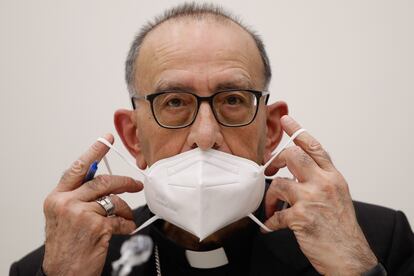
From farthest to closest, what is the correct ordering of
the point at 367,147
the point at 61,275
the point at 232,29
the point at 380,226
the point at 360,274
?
the point at 367,147 < the point at 380,226 < the point at 232,29 < the point at 61,275 < the point at 360,274

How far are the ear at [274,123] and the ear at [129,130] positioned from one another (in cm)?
61

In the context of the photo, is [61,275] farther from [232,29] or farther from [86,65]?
[86,65]

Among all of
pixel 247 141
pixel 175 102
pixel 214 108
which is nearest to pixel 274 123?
pixel 247 141

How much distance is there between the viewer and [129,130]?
1875 millimetres

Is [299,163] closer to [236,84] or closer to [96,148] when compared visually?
[236,84]

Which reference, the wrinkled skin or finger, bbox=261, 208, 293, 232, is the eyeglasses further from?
finger, bbox=261, 208, 293, 232

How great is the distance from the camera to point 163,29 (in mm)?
1747

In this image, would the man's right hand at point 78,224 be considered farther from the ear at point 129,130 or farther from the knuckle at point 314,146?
the knuckle at point 314,146

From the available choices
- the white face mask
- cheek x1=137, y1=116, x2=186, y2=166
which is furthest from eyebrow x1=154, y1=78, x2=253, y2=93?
the white face mask

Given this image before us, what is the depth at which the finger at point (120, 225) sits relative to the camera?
1.54m

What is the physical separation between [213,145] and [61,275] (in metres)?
0.74

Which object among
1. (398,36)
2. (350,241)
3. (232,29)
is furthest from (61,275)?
(398,36)

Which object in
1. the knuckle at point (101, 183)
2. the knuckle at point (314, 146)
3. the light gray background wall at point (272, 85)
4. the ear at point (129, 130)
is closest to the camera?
the knuckle at point (314, 146)

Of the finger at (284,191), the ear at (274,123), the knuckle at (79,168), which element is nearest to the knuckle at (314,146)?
the finger at (284,191)
